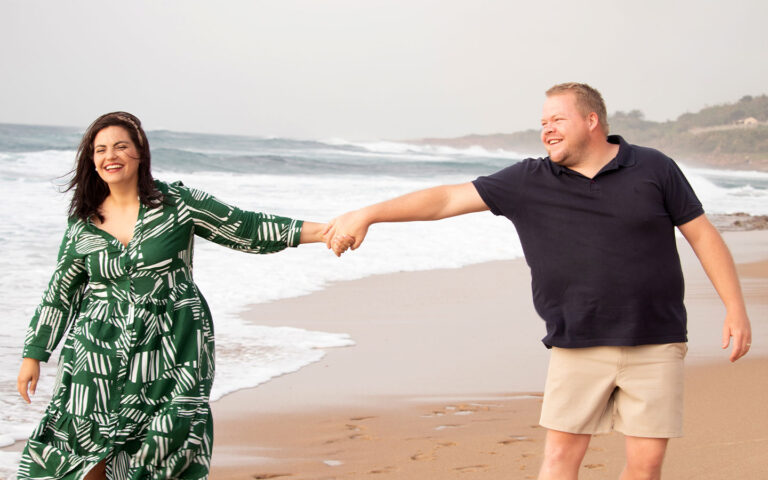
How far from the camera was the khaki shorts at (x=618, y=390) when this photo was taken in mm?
2848

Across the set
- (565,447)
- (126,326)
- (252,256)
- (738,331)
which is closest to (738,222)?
(252,256)

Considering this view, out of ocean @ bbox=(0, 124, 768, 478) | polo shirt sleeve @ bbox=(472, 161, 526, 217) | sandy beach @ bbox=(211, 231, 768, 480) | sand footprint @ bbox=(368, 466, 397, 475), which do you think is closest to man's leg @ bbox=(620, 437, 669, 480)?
polo shirt sleeve @ bbox=(472, 161, 526, 217)

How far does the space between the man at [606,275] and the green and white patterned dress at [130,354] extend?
1152 millimetres

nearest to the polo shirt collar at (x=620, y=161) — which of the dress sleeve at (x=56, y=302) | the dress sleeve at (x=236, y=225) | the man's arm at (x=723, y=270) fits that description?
the man's arm at (x=723, y=270)

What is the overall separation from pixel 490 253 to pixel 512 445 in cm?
844

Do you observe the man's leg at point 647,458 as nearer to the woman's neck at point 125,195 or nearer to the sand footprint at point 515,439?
the sand footprint at point 515,439

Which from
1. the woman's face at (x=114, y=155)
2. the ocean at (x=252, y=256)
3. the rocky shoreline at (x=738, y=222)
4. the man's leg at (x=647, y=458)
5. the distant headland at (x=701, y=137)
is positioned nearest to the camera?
the man's leg at (x=647, y=458)

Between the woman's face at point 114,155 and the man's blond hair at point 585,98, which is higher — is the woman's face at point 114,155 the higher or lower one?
the lower one

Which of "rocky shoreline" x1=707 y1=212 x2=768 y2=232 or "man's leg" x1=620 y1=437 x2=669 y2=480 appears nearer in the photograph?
"man's leg" x1=620 y1=437 x2=669 y2=480

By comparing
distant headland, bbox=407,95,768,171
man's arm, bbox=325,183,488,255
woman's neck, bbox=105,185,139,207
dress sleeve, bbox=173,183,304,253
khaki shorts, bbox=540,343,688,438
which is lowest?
khaki shorts, bbox=540,343,688,438

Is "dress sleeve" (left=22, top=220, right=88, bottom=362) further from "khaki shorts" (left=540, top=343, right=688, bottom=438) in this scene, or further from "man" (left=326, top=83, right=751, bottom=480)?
"khaki shorts" (left=540, top=343, right=688, bottom=438)

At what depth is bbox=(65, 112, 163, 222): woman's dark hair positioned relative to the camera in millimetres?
3109

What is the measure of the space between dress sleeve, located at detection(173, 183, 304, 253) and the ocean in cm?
52

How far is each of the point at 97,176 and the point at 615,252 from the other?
6.15 feet
